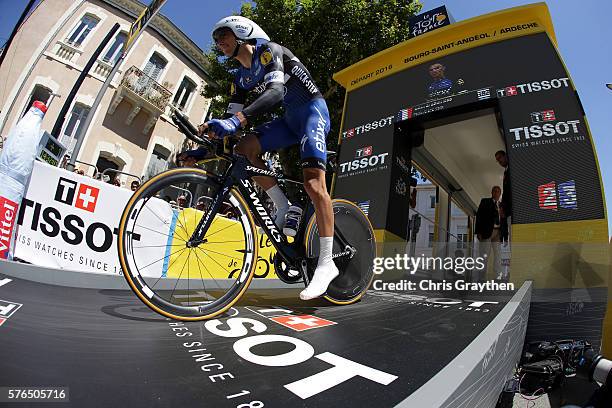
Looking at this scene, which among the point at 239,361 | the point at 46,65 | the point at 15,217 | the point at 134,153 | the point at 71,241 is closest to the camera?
the point at 239,361

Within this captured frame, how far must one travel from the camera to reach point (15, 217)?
3.18m

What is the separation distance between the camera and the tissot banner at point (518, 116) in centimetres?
359

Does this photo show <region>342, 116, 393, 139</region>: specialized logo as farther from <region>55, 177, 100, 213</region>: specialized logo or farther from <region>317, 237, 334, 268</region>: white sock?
<region>55, 177, 100, 213</region>: specialized logo

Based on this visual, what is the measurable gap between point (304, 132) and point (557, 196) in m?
3.42

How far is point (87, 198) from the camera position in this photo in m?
3.82

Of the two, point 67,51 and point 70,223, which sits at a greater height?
point 67,51

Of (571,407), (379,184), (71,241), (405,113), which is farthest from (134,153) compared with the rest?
(571,407)

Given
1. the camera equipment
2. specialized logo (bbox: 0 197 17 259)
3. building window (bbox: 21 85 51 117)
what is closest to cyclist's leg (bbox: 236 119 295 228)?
the camera equipment

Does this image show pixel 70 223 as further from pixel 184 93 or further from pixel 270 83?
pixel 270 83

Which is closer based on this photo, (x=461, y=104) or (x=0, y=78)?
(x=0, y=78)

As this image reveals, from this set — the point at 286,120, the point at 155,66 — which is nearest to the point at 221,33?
the point at 286,120

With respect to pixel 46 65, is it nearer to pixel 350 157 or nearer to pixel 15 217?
pixel 15 217

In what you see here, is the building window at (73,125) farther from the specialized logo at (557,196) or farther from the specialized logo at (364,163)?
the specialized logo at (557,196)

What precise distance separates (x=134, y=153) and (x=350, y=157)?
14.8 ft
